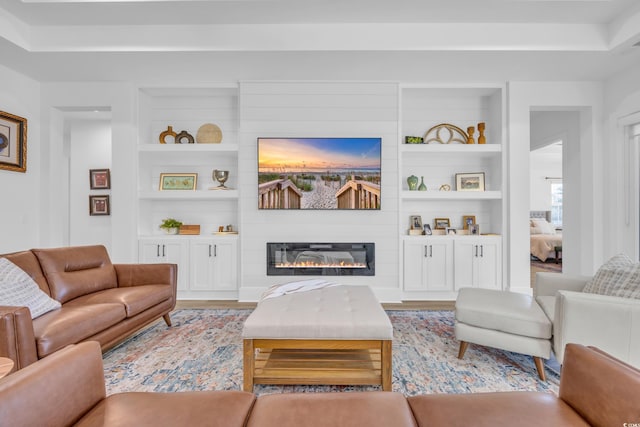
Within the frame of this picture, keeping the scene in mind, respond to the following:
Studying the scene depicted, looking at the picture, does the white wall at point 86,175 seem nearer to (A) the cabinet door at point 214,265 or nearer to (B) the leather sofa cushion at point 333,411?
(A) the cabinet door at point 214,265

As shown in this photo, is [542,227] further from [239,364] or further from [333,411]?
[333,411]

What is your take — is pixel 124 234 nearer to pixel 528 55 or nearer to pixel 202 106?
pixel 202 106

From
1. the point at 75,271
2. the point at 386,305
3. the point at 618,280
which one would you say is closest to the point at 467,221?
the point at 386,305

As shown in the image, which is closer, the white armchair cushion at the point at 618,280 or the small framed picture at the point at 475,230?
the white armchair cushion at the point at 618,280

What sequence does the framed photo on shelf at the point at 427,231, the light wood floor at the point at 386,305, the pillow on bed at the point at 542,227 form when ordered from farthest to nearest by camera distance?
the pillow on bed at the point at 542,227 → the framed photo on shelf at the point at 427,231 → the light wood floor at the point at 386,305

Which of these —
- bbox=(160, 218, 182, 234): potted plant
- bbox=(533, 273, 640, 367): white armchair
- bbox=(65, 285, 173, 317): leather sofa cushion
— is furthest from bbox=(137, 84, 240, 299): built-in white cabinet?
bbox=(533, 273, 640, 367): white armchair

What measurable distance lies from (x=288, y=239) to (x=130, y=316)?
194 centimetres

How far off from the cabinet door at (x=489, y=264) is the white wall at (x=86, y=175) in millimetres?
5252

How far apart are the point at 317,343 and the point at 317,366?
23 cm

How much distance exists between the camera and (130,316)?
96.6 inches

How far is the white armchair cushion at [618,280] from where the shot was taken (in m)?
2.01

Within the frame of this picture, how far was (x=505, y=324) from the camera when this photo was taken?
2135 mm

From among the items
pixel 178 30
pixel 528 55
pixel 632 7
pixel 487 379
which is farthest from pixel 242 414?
pixel 632 7

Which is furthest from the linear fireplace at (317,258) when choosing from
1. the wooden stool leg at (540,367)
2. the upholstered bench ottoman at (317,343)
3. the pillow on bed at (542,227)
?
the pillow on bed at (542,227)
